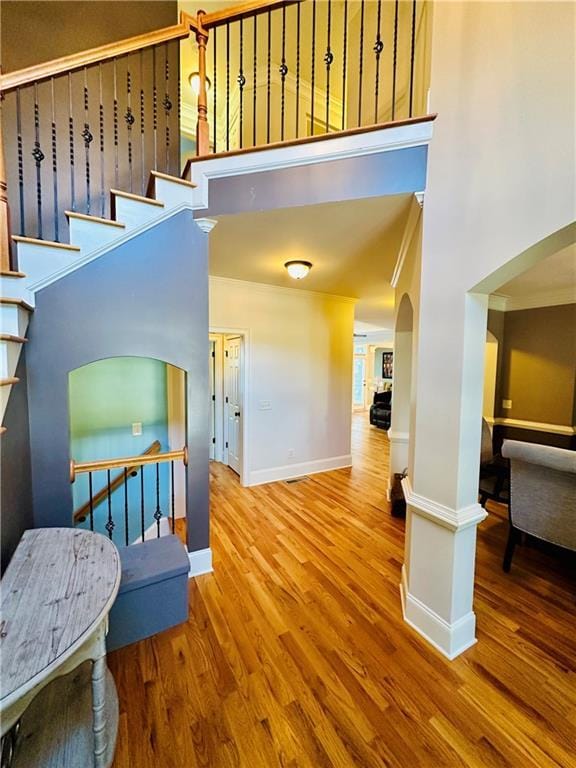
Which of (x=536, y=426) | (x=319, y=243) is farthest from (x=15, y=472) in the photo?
(x=536, y=426)

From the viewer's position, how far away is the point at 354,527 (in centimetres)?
302

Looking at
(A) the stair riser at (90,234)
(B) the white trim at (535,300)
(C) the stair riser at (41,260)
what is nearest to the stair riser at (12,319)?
(C) the stair riser at (41,260)

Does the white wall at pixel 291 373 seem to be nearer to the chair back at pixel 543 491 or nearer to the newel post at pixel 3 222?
the newel post at pixel 3 222

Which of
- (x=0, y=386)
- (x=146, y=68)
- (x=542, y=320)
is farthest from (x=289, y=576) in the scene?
(x=146, y=68)

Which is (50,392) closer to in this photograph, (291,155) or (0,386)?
(0,386)

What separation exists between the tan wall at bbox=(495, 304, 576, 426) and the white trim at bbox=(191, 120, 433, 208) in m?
3.13

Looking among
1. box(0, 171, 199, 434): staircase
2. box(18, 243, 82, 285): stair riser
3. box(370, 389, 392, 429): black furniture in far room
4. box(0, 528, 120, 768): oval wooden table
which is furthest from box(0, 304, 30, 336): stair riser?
box(370, 389, 392, 429): black furniture in far room

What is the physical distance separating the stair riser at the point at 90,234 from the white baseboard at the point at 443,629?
2.90 m

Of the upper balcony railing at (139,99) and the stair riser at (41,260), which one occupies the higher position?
the upper balcony railing at (139,99)

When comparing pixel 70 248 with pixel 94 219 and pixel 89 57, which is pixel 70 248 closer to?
pixel 94 219

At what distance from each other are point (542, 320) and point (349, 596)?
3.86 meters

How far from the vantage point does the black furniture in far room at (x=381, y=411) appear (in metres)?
7.71

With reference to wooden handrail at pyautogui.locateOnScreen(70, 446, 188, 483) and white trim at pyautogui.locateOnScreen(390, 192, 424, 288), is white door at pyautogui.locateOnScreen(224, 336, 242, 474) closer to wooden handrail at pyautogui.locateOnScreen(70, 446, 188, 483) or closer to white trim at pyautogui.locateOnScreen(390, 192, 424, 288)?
wooden handrail at pyautogui.locateOnScreen(70, 446, 188, 483)

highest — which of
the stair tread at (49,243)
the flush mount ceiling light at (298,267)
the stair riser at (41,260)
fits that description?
the flush mount ceiling light at (298,267)
